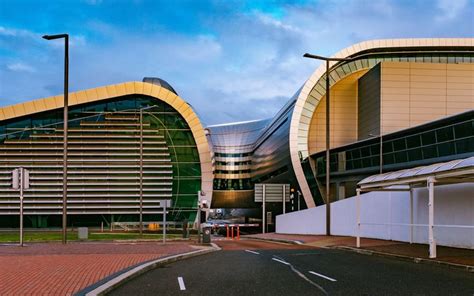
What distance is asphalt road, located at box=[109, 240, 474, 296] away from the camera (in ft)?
34.8

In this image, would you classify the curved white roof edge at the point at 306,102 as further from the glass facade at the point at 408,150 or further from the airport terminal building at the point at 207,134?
the glass facade at the point at 408,150

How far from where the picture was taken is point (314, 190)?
6119 centimetres

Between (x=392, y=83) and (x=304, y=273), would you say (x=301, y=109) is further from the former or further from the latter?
(x=304, y=273)

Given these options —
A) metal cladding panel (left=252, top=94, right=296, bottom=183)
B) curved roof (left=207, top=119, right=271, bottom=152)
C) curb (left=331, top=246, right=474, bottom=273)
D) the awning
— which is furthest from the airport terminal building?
curved roof (left=207, top=119, right=271, bottom=152)

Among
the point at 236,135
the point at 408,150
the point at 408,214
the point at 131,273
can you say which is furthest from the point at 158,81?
the point at 236,135

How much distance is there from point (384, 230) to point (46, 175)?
35.8m

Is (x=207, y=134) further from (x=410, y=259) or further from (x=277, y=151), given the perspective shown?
(x=410, y=259)

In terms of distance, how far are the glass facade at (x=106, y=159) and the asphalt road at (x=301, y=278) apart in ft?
119

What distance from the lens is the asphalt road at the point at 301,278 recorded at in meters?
10.6

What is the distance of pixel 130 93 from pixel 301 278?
137 ft

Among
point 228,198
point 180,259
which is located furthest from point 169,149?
point 228,198

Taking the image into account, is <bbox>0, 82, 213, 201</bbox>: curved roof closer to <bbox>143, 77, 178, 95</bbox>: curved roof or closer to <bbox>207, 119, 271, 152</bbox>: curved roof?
<bbox>143, 77, 178, 95</bbox>: curved roof

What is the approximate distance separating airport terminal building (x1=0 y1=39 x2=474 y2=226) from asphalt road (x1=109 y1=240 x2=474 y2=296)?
79.0 ft

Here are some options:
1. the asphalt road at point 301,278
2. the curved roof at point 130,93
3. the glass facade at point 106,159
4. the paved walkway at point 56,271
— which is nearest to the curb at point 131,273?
the asphalt road at point 301,278
